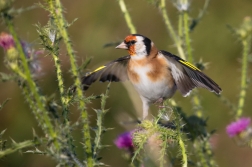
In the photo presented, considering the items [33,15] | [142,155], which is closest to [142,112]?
[142,155]

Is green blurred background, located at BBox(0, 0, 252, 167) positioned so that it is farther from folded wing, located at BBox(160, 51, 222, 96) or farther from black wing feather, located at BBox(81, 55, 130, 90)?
folded wing, located at BBox(160, 51, 222, 96)

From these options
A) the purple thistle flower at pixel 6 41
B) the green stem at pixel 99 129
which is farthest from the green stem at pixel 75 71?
the purple thistle flower at pixel 6 41

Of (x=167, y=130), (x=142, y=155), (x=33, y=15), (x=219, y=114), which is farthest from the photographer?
(x=33, y=15)

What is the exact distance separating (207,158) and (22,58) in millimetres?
1322

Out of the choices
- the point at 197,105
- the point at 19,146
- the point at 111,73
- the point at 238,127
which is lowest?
the point at 238,127

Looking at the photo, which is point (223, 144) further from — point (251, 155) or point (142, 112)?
point (142, 112)

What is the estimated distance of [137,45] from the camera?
2797mm

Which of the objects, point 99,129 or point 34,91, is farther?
point 99,129

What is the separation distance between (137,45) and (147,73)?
0.58 feet

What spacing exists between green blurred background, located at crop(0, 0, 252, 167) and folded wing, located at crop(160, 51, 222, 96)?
2.30m

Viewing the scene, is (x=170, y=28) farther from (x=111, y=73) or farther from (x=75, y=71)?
(x=75, y=71)

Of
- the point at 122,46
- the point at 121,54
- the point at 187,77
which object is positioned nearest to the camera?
the point at 187,77

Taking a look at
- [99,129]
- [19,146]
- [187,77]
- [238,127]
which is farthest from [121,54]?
[19,146]

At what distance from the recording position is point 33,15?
639cm
